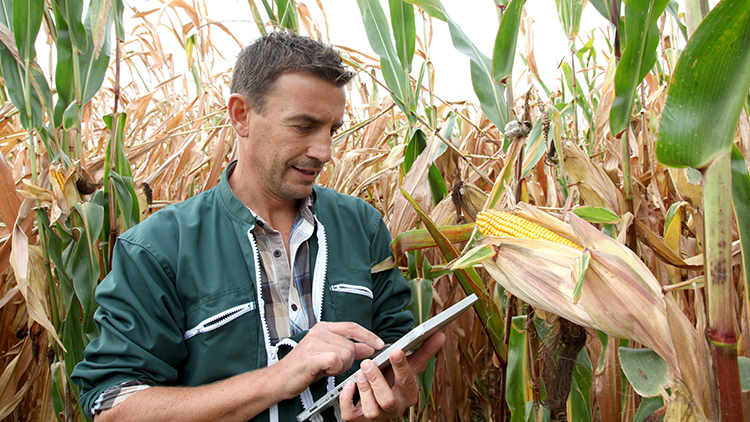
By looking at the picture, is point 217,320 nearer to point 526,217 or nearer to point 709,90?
point 526,217

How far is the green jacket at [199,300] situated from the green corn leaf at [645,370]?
34.2 inches

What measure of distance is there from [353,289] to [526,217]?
67 cm

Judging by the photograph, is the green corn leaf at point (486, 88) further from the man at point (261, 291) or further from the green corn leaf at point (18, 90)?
the green corn leaf at point (18, 90)

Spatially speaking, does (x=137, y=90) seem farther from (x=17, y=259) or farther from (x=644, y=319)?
(x=644, y=319)

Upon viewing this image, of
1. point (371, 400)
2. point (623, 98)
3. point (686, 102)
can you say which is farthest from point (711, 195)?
point (371, 400)

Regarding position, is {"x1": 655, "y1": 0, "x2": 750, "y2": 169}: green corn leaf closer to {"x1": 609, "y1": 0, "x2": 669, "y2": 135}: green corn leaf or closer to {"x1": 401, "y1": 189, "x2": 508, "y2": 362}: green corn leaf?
{"x1": 609, "y1": 0, "x2": 669, "y2": 135}: green corn leaf

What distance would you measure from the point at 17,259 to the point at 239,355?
0.77m

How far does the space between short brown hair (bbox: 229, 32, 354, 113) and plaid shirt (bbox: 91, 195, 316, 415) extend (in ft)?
1.36

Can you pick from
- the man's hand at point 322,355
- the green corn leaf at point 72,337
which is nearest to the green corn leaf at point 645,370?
the man's hand at point 322,355

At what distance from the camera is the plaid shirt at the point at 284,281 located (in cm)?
137

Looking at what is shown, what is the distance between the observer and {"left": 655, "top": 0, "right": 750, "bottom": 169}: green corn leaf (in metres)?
0.54

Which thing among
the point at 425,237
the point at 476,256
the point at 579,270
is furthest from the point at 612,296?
the point at 425,237

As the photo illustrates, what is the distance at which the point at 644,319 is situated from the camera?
2.32 feet

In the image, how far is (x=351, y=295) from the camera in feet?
4.84
